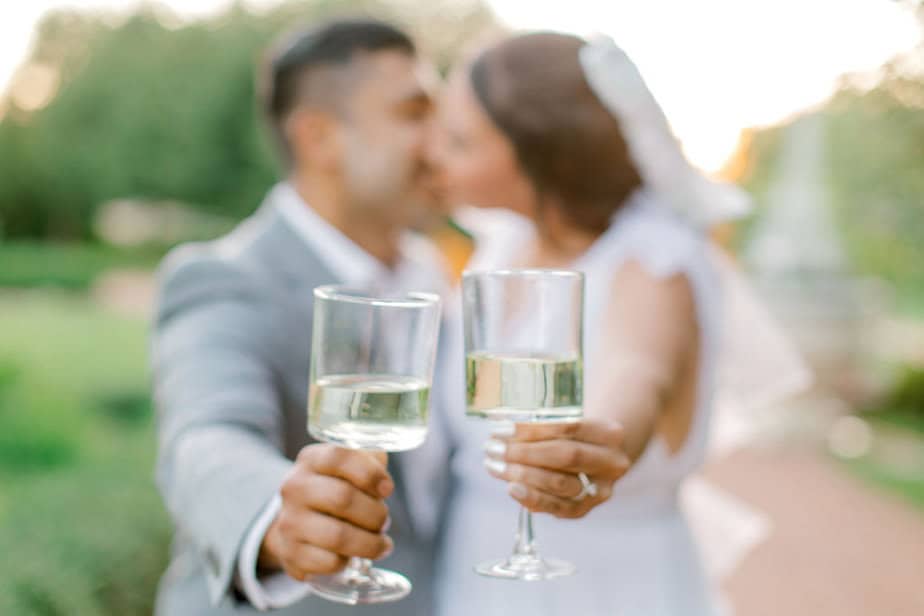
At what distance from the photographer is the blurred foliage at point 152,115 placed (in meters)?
33.6

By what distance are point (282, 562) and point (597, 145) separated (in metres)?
1.36

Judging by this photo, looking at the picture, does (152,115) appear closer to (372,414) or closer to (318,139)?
(318,139)

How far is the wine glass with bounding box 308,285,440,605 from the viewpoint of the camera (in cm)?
159

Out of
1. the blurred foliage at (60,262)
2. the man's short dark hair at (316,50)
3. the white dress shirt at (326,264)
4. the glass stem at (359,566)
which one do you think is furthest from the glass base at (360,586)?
the blurred foliage at (60,262)

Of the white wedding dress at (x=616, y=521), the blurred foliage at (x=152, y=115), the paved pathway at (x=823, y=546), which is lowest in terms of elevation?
the paved pathway at (x=823, y=546)

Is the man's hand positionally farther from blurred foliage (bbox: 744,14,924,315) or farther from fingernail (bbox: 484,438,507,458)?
blurred foliage (bbox: 744,14,924,315)

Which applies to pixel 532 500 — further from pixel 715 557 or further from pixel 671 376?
pixel 715 557

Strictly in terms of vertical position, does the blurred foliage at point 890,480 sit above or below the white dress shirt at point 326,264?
below

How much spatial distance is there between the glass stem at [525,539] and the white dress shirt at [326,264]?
367 millimetres

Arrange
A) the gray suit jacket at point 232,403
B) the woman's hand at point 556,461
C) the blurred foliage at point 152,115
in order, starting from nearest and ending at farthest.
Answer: the woman's hand at point 556,461, the gray suit jacket at point 232,403, the blurred foliage at point 152,115

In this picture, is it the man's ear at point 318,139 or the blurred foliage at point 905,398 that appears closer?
the man's ear at point 318,139

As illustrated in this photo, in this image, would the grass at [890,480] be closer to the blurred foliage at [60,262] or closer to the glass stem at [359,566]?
the glass stem at [359,566]

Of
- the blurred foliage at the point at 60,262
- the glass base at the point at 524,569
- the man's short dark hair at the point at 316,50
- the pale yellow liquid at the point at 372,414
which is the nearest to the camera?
the pale yellow liquid at the point at 372,414

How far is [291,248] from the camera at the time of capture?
2916 millimetres
